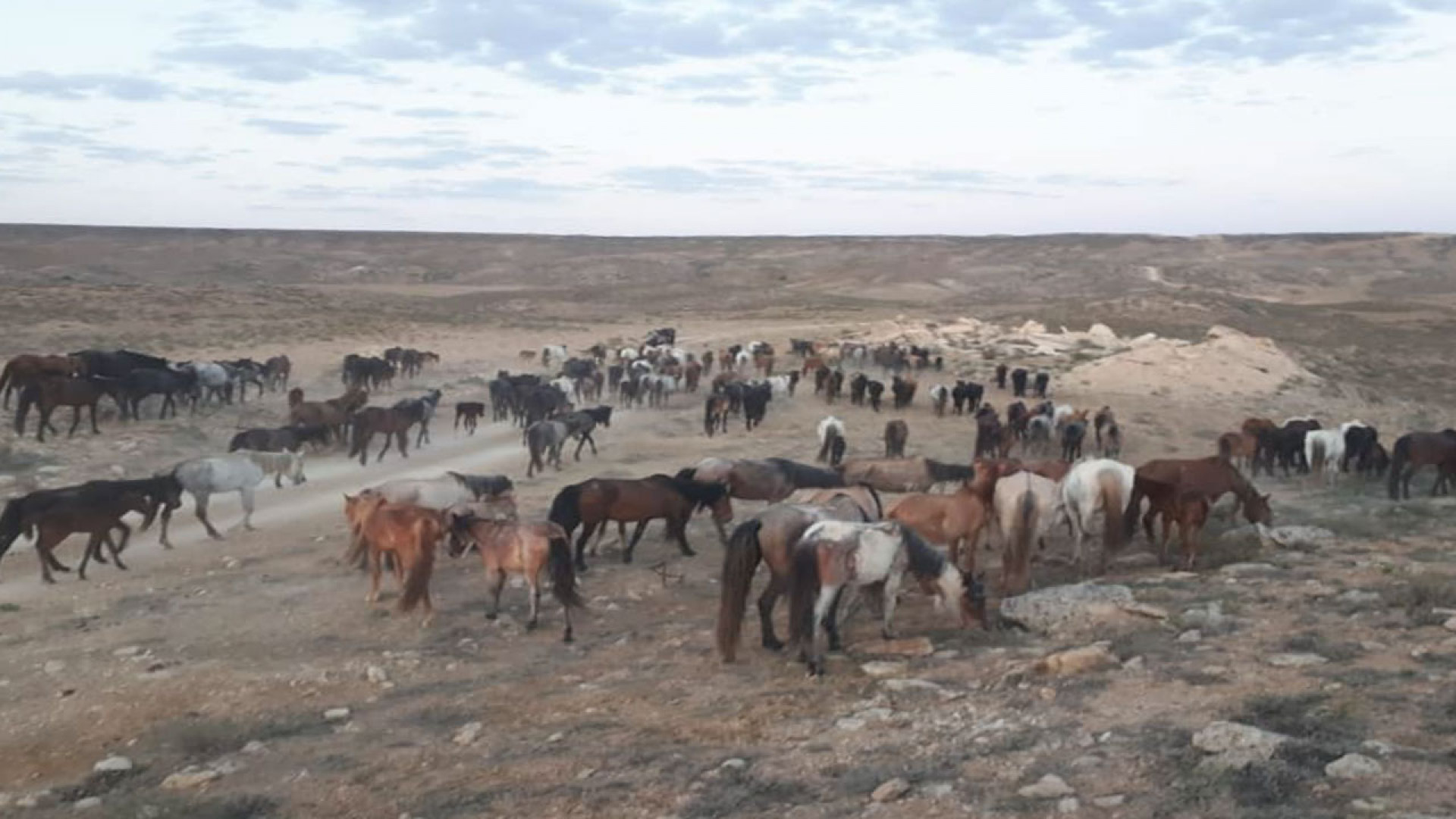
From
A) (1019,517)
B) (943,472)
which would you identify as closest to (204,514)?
(943,472)

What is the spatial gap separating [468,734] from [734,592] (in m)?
2.65

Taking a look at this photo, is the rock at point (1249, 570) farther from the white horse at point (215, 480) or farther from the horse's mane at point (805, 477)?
the white horse at point (215, 480)

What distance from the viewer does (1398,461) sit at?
55.6 feet

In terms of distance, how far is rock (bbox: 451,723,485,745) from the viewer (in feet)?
26.6

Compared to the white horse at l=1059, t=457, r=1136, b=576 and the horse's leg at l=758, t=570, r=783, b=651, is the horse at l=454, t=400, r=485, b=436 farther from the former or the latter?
Result: the horse's leg at l=758, t=570, r=783, b=651

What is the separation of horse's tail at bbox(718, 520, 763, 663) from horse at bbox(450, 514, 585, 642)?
5.70ft

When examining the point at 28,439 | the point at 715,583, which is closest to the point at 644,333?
the point at 28,439

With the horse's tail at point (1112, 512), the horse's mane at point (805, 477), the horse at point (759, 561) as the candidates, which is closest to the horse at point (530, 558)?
the horse at point (759, 561)

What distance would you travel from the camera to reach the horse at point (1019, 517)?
11844 millimetres

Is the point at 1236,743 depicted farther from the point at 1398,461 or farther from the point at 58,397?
the point at 58,397

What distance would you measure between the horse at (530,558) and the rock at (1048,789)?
5.16 metres

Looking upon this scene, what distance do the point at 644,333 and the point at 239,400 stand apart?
93.5 ft

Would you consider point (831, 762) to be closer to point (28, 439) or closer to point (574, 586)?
point (574, 586)

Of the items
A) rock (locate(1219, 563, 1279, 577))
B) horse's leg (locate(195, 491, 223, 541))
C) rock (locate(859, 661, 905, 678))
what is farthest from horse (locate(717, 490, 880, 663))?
horse's leg (locate(195, 491, 223, 541))
